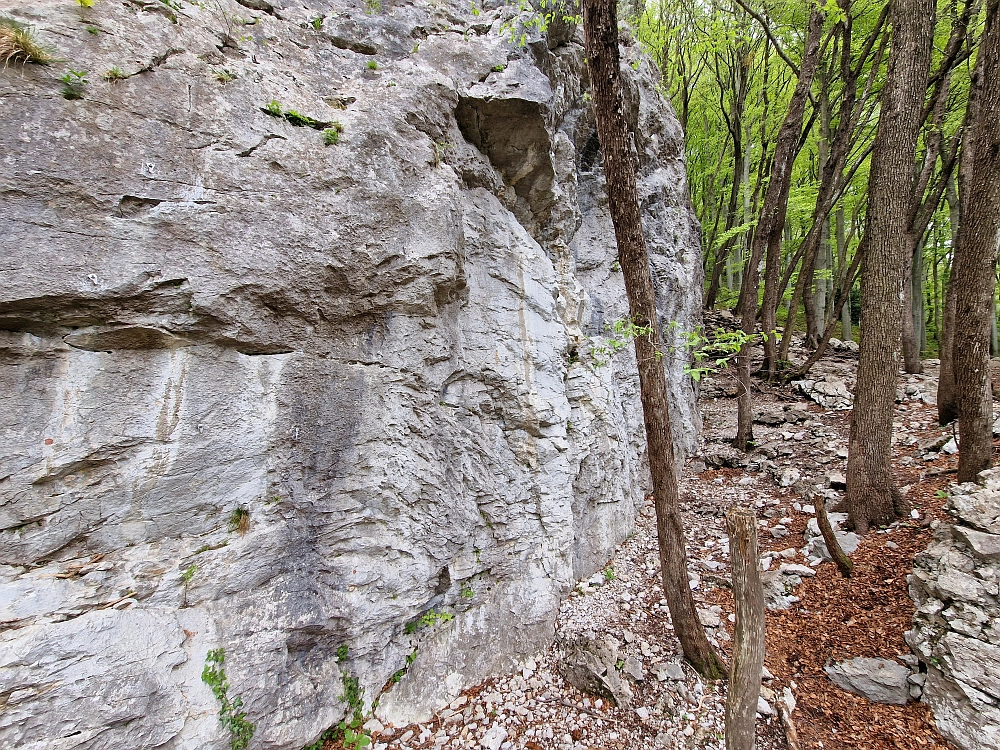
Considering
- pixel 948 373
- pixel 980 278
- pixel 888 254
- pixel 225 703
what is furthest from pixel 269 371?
pixel 948 373

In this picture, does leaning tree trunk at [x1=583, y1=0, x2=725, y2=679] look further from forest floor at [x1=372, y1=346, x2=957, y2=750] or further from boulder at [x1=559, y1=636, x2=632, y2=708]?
boulder at [x1=559, y1=636, x2=632, y2=708]

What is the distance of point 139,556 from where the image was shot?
3.02m

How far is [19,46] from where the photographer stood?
277cm

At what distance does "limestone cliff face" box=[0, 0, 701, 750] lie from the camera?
2795 mm

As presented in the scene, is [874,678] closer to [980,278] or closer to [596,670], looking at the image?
[596,670]

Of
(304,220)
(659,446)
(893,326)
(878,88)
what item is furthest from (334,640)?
(878,88)

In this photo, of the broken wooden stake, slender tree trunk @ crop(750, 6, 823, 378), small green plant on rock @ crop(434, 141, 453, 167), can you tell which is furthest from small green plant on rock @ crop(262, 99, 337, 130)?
slender tree trunk @ crop(750, 6, 823, 378)

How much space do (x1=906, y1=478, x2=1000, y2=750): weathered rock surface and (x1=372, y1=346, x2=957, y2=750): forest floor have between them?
0.20m

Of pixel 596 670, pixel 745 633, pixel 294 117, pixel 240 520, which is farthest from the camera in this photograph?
pixel 596 670

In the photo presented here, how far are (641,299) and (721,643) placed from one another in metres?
4.06

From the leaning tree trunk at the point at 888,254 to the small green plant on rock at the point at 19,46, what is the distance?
8866mm

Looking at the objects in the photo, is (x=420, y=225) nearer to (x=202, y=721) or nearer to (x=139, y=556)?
(x=139, y=556)

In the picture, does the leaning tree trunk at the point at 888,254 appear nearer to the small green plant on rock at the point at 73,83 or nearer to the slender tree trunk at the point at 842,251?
the slender tree trunk at the point at 842,251

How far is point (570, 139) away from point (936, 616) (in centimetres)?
792
